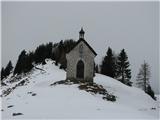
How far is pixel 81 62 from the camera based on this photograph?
39438 mm

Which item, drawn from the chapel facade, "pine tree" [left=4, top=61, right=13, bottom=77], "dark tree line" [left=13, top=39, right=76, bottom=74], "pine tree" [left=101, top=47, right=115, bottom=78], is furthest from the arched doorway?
"pine tree" [left=4, top=61, right=13, bottom=77]

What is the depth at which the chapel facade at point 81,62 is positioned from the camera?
39031 millimetres

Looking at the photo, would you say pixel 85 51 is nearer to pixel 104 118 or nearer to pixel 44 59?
pixel 104 118

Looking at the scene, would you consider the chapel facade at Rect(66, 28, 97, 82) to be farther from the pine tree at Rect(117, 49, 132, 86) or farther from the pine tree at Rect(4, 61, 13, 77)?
the pine tree at Rect(4, 61, 13, 77)

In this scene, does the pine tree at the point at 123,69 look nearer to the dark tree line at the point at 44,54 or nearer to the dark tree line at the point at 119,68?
the dark tree line at the point at 119,68

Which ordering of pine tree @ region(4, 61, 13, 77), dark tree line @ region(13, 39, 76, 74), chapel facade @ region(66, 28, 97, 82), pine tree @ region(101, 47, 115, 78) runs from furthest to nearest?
pine tree @ region(4, 61, 13, 77), dark tree line @ region(13, 39, 76, 74), pine tree @ region(101, 47, 115, 78), chapel facade @ region(66, 28, 97, 82)

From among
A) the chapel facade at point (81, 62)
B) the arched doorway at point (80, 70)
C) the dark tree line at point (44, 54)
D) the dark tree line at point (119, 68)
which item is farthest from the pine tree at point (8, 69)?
the arched doorway at point (80, 70)

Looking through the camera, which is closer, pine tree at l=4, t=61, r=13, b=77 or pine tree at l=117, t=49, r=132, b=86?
pine tree at l=117, t=49, r=132, b=86

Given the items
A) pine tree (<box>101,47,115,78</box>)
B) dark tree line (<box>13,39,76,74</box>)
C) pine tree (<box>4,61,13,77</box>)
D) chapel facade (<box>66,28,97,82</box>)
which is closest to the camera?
chapel facade (<box>66,28,97,82</box>)

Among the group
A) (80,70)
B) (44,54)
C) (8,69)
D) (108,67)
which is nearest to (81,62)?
(80,70)

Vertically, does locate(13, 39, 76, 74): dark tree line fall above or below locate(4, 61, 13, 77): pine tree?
above

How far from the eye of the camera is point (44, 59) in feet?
258

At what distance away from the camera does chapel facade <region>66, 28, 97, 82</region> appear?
3903 centimetres

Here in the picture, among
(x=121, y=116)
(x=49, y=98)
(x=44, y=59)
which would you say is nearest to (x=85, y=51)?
(x=49, y=98)
